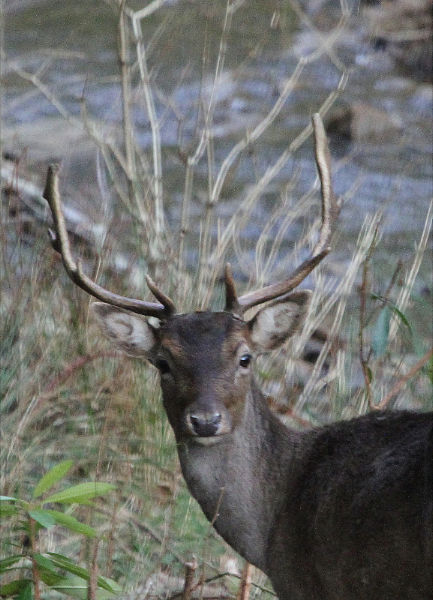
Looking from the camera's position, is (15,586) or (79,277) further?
(79,277)

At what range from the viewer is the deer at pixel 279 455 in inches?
145

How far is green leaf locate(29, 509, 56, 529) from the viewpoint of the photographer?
3646 mm

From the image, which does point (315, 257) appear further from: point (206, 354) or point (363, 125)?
point (363, 125)

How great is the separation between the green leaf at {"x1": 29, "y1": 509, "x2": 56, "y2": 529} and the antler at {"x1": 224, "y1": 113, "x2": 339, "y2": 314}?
116cm

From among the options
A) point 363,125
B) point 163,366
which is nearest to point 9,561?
point 163,366

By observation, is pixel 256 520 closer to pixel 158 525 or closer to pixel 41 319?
pixel 158 525

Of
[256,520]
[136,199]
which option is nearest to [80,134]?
[136,199]

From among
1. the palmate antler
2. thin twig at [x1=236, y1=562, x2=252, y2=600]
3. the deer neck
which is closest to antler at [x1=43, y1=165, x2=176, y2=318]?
the palmate antler

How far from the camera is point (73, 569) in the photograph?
3871 millimetres

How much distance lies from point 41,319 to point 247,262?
1.93 meters

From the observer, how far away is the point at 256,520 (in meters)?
4.30

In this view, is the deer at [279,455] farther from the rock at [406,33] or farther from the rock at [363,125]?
the rock at [406,33]

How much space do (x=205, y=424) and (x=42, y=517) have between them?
2.32 feet

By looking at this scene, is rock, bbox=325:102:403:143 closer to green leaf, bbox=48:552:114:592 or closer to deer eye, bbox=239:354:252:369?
deer eye, bbox=239:354:252:369
